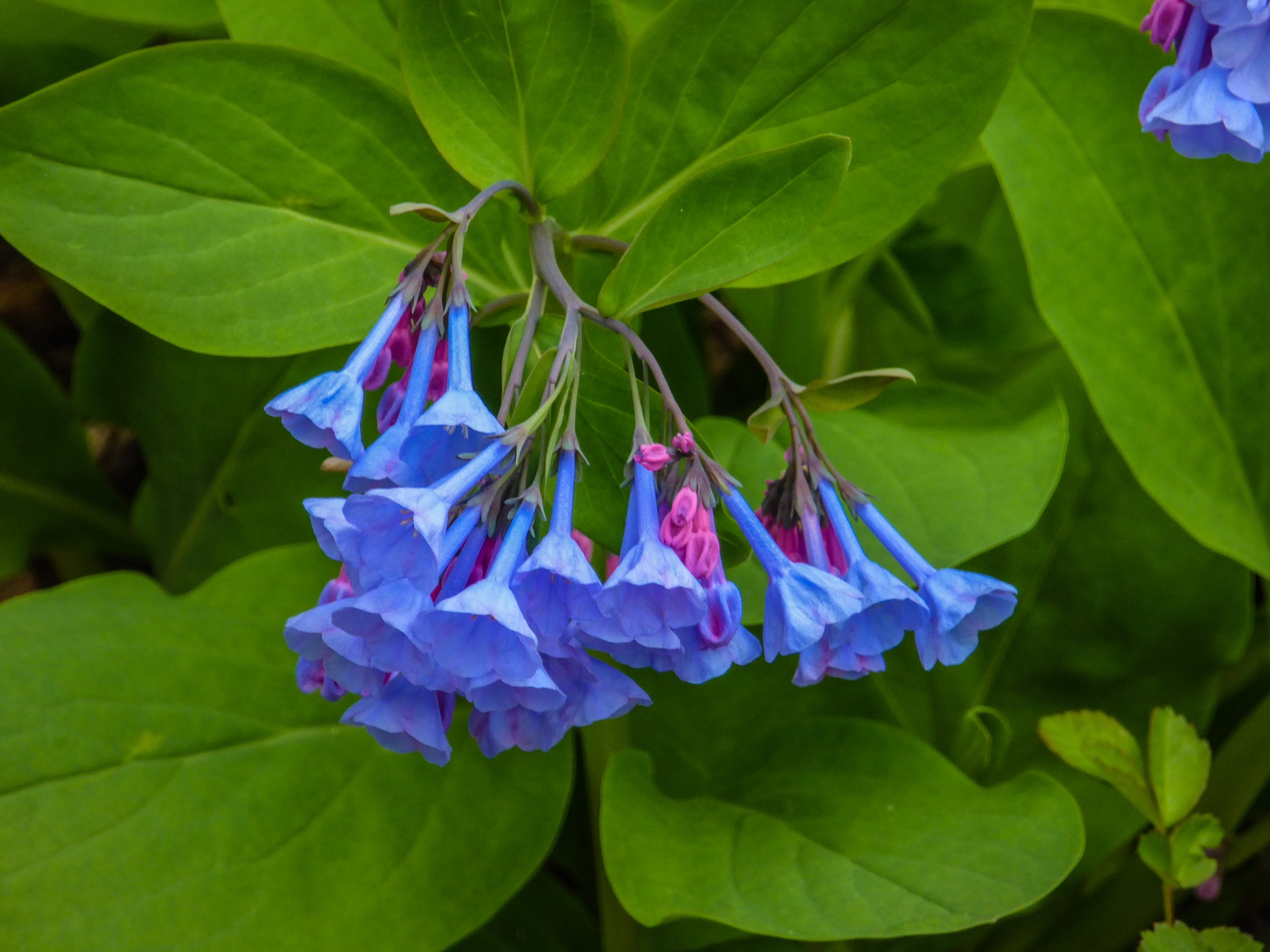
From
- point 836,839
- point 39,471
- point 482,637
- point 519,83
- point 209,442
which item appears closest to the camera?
point 482,637

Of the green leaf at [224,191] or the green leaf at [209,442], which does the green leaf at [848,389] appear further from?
the green leaf at [209,442]

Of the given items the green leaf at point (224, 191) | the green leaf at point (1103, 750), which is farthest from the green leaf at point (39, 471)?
the green leaf at point (1103, 750)

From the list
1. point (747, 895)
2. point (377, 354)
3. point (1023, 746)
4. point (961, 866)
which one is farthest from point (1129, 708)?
point (377, 354)

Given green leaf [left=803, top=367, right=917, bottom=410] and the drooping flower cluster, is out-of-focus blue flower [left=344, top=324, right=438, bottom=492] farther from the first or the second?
the drooping flower cluster

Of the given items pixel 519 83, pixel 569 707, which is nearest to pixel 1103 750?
pixel 569 707

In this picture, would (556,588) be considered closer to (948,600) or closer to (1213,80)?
(948,600)

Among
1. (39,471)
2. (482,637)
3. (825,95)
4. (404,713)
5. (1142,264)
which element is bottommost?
(39,471)
